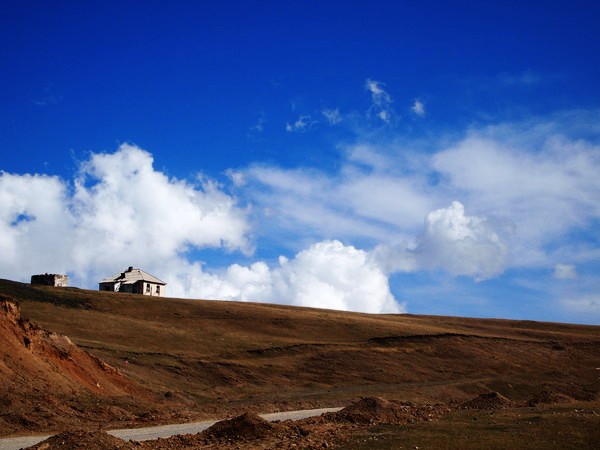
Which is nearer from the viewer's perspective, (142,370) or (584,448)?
(584,448)

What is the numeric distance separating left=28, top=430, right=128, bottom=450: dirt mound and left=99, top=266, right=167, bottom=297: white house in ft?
268

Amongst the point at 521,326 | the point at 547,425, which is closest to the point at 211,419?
the point at 547,425

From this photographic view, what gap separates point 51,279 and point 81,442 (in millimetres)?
77191

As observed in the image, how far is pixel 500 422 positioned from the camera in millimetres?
24109

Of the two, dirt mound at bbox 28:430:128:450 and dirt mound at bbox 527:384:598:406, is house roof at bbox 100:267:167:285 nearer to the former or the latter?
dirt mound at bbox 527:384:598:406

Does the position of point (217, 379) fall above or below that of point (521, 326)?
below

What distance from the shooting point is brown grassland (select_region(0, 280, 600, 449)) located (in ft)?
75.2

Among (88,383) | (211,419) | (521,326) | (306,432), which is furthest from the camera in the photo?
(521,326)

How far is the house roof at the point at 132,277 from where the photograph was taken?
327ft

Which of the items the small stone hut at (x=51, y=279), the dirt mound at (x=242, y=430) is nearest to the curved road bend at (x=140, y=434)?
the dirt mound at (x=242, y=430)

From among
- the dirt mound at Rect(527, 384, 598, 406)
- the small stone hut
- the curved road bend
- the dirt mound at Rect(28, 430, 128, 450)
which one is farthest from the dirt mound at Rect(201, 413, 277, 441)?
the small stone hut

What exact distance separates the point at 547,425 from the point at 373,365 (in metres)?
39.2

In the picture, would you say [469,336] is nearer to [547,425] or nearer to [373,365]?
[373,365]

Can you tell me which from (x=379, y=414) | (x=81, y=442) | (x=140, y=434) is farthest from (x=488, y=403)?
(x=81, y=442)
